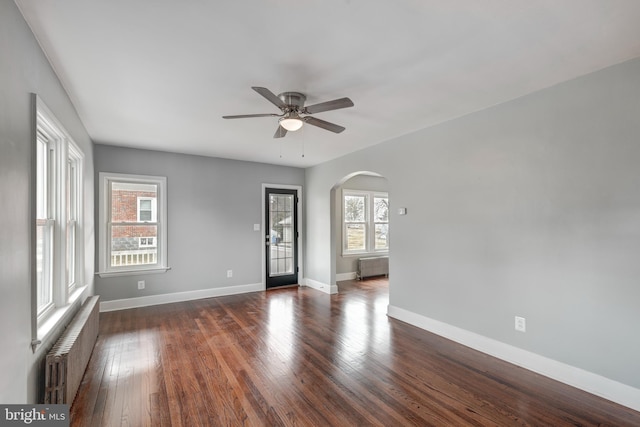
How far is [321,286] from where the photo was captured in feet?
20.0

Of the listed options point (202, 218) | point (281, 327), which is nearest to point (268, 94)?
point (281, 327)

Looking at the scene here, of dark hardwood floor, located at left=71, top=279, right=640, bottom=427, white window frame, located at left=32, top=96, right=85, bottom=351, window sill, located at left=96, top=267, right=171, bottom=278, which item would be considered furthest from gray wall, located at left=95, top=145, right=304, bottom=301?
white window frame, located at left=32, top=96, right=85, bottom=351

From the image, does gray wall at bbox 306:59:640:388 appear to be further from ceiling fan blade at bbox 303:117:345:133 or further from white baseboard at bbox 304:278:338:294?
white baseboard at bbox 304:278:338:294

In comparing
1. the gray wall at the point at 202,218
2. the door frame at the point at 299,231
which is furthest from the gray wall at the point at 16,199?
the door frame at the point at 299,231

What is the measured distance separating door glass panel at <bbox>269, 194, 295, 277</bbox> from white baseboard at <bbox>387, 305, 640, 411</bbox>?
320 centimetres

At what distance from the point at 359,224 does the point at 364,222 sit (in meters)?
0.15

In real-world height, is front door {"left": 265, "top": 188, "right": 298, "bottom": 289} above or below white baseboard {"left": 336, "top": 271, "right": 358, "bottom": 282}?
above

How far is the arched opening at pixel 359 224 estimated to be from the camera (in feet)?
23.5

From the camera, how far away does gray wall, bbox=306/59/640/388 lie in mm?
2391

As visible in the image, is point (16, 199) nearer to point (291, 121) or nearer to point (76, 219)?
point (291, 121)

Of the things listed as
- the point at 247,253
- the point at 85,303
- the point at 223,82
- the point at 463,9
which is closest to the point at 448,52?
the point at 463,9

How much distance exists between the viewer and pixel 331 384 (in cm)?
264

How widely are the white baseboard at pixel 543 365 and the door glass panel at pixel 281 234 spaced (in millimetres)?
3196

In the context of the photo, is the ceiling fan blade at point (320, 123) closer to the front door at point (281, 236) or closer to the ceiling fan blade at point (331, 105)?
the ceiling fan blade at point (331, 105)
